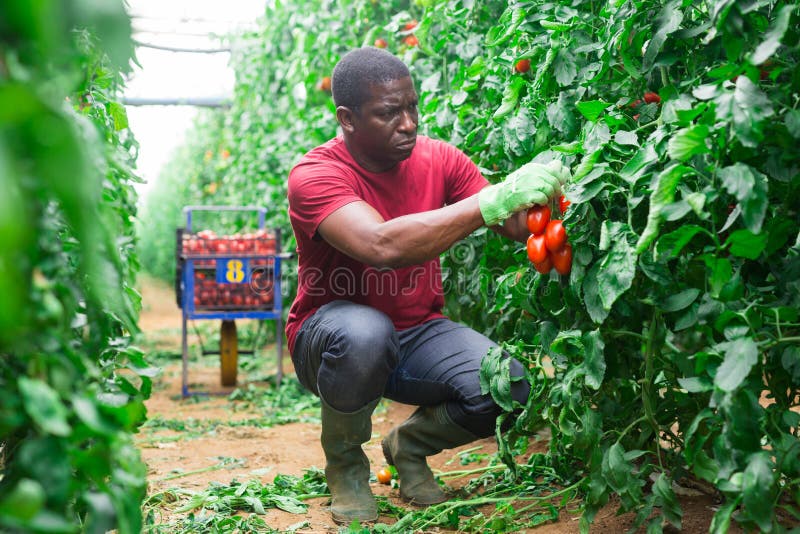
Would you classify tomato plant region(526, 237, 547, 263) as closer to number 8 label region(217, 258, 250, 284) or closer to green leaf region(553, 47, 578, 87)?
green leaf region(553, 47, 578, 87)

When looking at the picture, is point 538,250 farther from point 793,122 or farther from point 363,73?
point 363,73

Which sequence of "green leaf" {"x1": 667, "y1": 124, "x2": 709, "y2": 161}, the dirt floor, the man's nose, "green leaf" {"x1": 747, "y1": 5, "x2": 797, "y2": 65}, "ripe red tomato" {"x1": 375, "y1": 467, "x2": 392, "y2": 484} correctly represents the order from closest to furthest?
1. "green leaf" {"x1": 747, "y1": 5, "x2": 797, "y2": 65}
2. "green leaf" {"x1": 667, "y1": 124, "x2": 709, "y2": 161}
3. the dirt floor
4. the man's nose
5. "ripe red tomato" {"x1": 375, "y1": 467, "x2": 392, "y2": 484}

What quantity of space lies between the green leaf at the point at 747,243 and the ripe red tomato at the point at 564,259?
0.46 m

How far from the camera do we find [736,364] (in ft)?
4.84

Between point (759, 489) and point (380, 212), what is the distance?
1503 millimetres

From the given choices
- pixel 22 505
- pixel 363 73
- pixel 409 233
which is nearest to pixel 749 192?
pixel 409 233

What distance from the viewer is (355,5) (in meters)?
4.38

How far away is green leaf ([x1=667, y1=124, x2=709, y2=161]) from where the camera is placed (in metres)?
1.51

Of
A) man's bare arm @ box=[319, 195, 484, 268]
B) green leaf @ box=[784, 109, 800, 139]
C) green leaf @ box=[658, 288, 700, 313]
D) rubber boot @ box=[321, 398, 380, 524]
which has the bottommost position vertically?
rubber boot @ box=[321, 398, 380, 524]

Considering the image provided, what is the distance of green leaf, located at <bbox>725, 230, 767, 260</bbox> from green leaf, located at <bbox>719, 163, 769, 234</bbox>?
66 millimetres

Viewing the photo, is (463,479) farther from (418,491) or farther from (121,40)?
(121,40)

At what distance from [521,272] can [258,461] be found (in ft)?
5.20

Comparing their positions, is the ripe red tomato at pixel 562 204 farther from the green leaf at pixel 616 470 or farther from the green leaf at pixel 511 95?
the green leaf at pixel 616 470

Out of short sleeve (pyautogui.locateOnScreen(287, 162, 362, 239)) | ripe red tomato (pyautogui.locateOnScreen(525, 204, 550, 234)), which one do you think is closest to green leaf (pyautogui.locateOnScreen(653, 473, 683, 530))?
ripe red tomato (pyautogui.locateOnScreen(525, 204, 550, 234))
